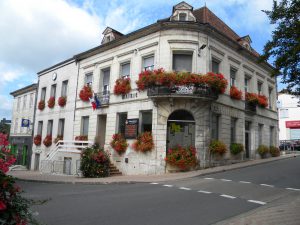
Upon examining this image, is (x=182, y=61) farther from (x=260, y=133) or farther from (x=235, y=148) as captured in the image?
(x=260, y=133)

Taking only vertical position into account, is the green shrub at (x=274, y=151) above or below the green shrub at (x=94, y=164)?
above

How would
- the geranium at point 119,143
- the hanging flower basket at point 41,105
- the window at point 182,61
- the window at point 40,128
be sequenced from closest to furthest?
the window at point 182,61
the geranium at point 119,143
the hanging flower basket at point 41,105
the window at point 40,128

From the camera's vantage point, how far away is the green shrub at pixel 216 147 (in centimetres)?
1753

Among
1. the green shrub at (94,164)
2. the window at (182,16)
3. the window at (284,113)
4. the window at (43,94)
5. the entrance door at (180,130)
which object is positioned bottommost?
the green shrub at (94,164)

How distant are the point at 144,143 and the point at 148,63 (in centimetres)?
493

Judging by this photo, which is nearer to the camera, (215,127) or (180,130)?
(180,130)

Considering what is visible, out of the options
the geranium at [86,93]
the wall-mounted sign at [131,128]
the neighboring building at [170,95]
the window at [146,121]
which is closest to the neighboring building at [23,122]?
the neighboring building at [170,95]

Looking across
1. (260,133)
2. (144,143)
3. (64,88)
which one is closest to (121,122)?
(144,143)

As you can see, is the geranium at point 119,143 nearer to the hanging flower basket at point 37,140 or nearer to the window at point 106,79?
the window at point 106,79

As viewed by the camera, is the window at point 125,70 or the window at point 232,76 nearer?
the window at point 125,70

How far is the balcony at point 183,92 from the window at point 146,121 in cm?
163

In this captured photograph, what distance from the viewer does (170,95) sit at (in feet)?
53.5

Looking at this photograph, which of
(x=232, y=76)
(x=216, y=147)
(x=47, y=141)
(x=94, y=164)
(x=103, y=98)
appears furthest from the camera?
(x=47, y=141)

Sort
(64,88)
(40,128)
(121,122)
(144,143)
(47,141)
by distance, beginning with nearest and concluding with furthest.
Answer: (144,143) → (121,122) → (47,141) → (64,88) → (40,128)
